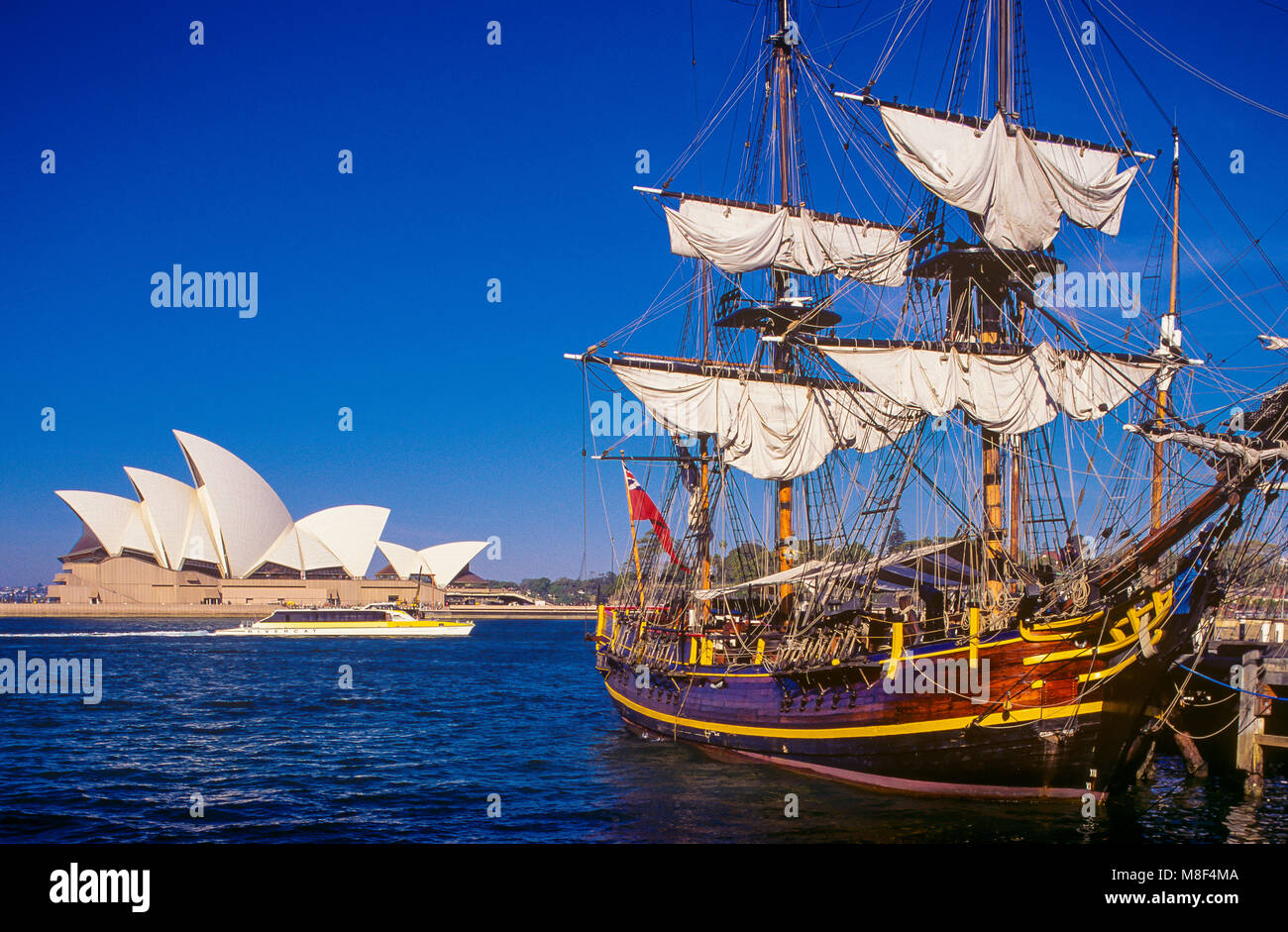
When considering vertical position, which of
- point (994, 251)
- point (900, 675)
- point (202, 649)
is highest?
point (994, 251)

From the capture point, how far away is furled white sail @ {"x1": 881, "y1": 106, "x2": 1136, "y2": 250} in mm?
24688

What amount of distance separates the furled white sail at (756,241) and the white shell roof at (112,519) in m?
93.5

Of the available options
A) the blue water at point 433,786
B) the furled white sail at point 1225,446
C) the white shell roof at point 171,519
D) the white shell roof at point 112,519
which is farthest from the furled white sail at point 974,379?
the white shell roof at point 112,519

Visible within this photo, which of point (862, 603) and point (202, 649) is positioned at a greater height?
point (862, 603)

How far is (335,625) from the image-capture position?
79875 millimetres

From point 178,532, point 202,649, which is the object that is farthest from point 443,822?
point 178,532

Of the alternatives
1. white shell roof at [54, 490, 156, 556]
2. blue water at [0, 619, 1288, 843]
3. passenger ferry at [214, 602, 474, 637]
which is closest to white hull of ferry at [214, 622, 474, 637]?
passenger ferry at [214, 602, 474, 637]

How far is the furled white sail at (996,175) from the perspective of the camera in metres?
24.7

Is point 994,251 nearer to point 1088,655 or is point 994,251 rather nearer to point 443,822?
point 1088,655

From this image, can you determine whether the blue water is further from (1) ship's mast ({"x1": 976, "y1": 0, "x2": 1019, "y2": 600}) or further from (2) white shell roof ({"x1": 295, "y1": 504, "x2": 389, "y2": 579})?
(2) white shell roof ({"x1": 295, "y1": 504, "x2": 389, "y2": 579})

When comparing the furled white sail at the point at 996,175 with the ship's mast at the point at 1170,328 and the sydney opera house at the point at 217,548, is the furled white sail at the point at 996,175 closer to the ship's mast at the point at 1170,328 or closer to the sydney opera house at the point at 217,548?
the ship's mast at the point at 1170,328

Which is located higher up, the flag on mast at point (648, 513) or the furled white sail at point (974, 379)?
the furled white sail at point (974, 379)

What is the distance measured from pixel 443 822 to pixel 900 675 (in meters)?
8.30
